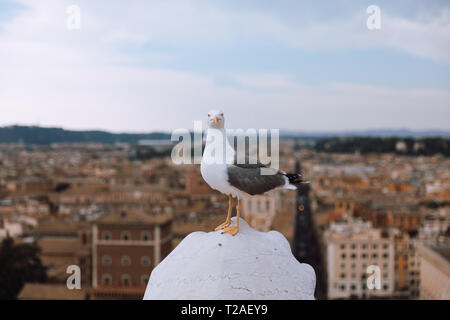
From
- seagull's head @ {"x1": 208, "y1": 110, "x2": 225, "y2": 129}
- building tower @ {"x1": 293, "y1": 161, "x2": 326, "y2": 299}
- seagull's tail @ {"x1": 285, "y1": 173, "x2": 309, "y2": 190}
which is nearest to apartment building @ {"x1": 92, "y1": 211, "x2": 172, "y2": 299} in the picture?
building tower @ {"x1": 293, "y1": 161, "x2": 326, "y2": 299}

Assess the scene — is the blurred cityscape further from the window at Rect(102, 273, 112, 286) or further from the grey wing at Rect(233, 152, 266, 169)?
the grey wing at Rect(233, 152, 266, 169)

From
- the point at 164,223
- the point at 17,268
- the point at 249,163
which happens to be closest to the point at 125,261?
the point at 164,223

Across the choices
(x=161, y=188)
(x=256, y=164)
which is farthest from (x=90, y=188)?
(x=256, y=164)

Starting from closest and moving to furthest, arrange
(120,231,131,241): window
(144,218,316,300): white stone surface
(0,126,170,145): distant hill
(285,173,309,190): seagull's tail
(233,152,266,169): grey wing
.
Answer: (144,218,316,300): white stone surface
(233,152,266,169): grey wing
(285,173,309,190): seagull's tail
(0,126,170,145): distant hill
(120,231,131,241): window

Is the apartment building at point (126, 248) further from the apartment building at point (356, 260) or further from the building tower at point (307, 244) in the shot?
the apartment building at point (356, 260)

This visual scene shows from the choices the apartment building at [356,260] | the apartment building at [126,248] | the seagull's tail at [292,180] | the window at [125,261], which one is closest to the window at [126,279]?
the apartment building at [126,248]

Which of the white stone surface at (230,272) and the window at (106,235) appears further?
the window at (106,235)
